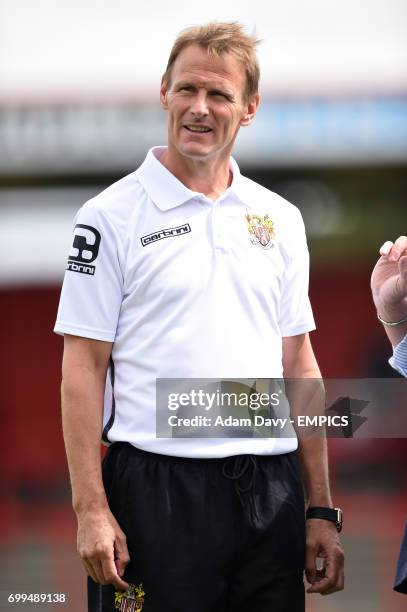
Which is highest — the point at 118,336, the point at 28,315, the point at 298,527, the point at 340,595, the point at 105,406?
the point at 28,315

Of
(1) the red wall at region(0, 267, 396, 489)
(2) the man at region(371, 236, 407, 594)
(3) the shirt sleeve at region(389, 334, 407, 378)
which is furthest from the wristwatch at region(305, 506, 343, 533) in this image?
(1) the red wall at region(0, 267, 396, 489)

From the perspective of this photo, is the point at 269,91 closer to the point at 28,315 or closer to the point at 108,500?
the point at 28,315

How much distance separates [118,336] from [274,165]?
7692 mm

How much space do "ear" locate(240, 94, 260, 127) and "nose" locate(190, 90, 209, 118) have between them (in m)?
0.13

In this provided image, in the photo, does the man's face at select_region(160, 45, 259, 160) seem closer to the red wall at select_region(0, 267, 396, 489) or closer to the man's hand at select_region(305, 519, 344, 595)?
the man's hand at select_region(305, 519, 344, 595)

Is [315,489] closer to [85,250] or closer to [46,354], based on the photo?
[85,250]

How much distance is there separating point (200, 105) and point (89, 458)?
30.4 inches

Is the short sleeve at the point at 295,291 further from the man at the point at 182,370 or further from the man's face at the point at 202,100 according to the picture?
the man's face at the point at 202,100

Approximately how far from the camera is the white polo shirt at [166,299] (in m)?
2.33

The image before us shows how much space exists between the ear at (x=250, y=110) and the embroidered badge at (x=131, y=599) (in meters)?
1.02

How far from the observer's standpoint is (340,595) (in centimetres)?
553

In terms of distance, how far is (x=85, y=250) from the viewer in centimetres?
233

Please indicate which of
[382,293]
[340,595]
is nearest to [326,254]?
[340,595]

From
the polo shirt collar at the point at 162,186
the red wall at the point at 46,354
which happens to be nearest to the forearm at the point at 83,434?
the polo shirt collar at the point at 162,186
